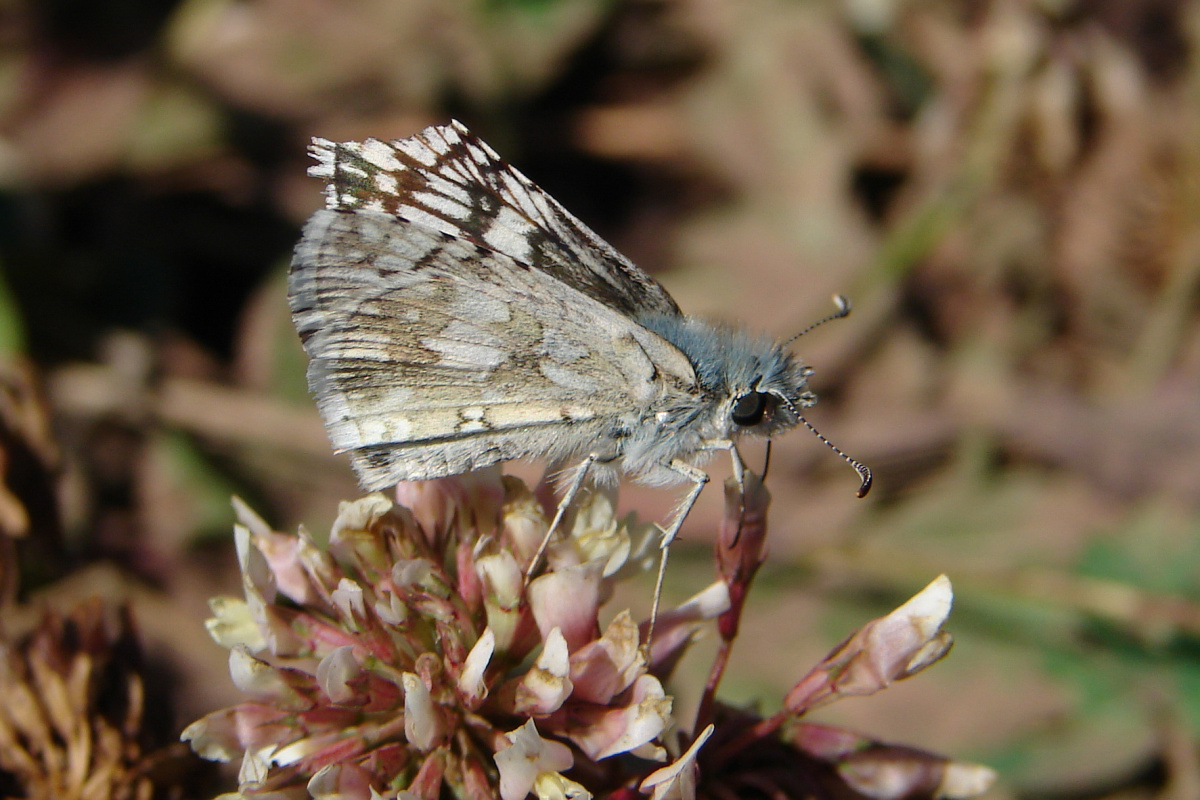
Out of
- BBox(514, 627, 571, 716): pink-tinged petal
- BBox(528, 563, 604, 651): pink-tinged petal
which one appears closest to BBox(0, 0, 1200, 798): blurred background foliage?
BBox(528, 563, 604, 651): pink-tinged petal

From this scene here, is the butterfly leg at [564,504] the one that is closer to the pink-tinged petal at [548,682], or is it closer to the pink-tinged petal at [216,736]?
the pink-tinged petal at [548,682]

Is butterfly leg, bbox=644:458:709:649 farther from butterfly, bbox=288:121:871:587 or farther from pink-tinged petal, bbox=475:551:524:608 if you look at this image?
pink-tinged petal, bbox=475:551:524:608

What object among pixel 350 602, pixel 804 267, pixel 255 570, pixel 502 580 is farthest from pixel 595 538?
pixel 804 267

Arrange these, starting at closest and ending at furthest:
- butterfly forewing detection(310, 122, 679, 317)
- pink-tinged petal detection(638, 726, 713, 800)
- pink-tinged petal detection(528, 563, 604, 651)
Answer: pink-tinged petal detection(638, 726, 713, 800)
pink-tinged petal detection(528, 563, 604, 651)
butterfly forewing detection(310, 122, 679, 317)

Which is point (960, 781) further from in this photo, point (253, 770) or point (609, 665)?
point (253, 770)

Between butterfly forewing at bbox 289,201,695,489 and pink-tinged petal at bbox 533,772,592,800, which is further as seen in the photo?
butterfly forewing at bbox 289,201,695,489

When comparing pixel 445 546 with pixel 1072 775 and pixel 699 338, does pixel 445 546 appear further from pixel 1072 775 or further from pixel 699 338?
pixel 1072 775

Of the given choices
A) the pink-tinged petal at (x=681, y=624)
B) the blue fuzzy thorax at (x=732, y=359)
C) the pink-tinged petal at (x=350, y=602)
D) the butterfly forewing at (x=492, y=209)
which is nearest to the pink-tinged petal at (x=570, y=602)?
the pink-tinged petal at (x=681, y=624)
